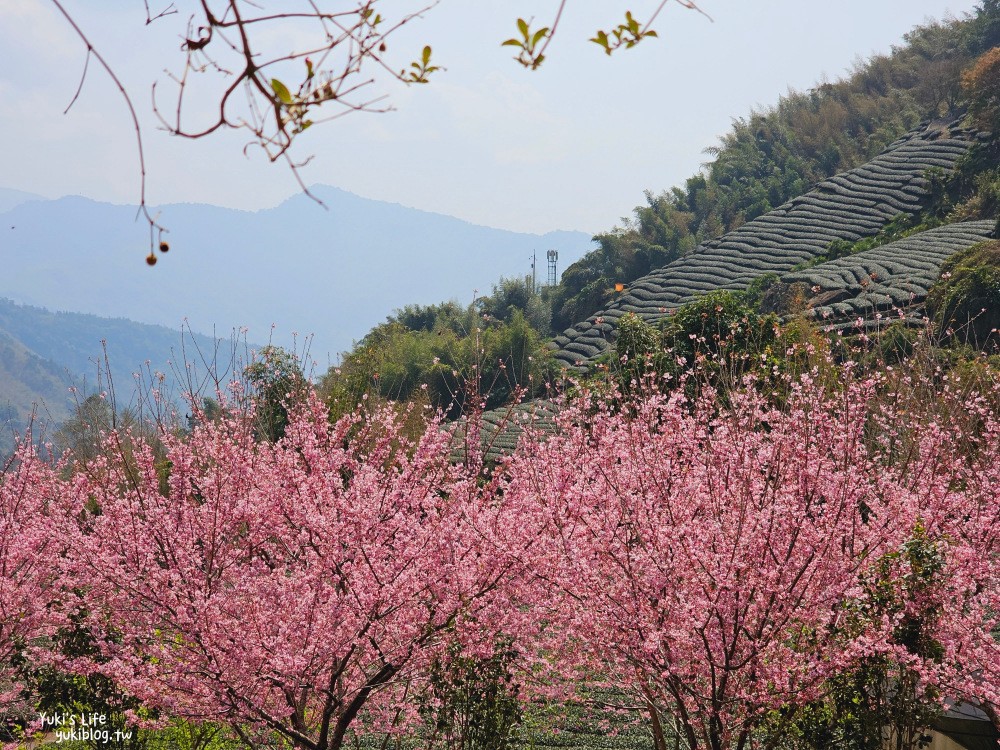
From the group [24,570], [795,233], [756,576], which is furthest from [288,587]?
[795,233]

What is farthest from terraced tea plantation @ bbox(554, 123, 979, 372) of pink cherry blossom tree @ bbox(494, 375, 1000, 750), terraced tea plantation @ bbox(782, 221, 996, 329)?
pink cherry blossom tree @ bbox(494, 375, 1000, 750)

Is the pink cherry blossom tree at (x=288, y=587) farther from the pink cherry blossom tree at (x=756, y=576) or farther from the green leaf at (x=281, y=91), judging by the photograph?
the green leaf at (x=281, y=91)

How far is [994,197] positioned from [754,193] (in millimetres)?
22436

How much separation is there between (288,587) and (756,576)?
3243mm

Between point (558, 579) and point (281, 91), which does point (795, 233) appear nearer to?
point (558, 579)

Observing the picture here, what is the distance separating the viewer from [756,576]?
5984mm

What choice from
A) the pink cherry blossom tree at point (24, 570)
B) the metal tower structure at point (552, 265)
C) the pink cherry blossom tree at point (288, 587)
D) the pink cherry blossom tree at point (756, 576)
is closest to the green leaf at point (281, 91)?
the pink cherry blossom tree at point (756, 576)

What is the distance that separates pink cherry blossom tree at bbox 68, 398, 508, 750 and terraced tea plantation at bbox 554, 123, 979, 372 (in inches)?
1269

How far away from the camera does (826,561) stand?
6.22 metres

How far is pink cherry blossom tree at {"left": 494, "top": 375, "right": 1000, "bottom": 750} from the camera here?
5.95m

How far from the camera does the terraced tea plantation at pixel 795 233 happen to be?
149ft

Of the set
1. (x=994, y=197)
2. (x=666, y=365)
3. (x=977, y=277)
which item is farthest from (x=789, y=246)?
(x=666, y=365)

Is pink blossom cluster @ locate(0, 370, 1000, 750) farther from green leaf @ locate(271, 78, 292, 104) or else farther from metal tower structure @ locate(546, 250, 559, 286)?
metal tower structure @ locate(546, 250, 559, 286)

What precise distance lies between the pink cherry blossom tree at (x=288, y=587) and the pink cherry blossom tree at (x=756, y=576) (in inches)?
29.2
